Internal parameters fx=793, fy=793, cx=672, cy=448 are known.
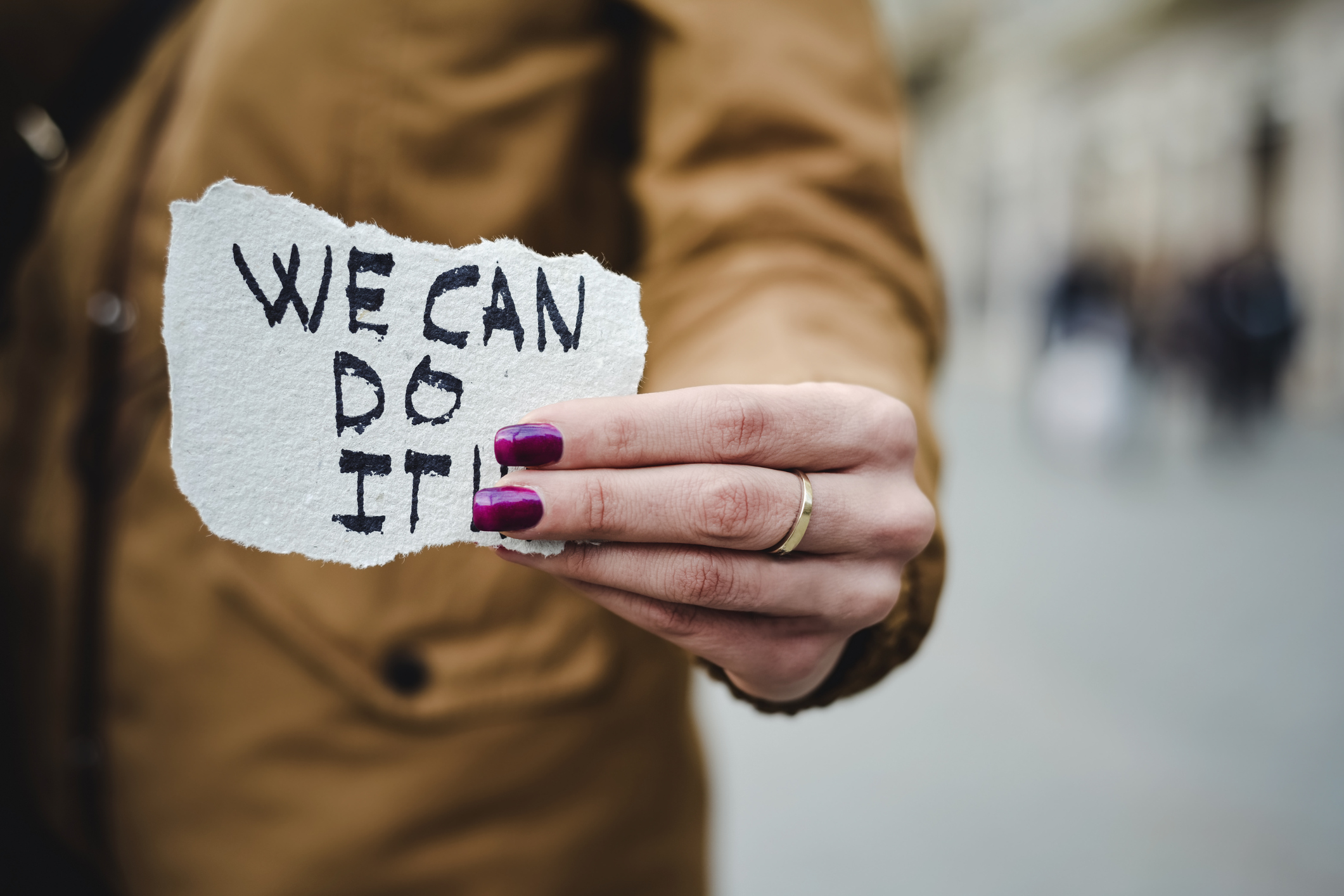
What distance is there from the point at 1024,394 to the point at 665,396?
13.9m

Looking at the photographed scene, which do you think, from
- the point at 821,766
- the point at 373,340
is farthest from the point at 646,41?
the point at 821,766

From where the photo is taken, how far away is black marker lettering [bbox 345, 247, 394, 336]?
639 millimetres

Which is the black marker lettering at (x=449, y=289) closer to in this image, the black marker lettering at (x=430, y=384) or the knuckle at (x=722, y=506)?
the black marker lettering at (x=430, y=384)

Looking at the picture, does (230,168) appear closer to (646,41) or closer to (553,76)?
(553,76)

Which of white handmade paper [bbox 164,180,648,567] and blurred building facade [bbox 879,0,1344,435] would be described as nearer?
white handmade paper [bbox 164,180,648,567]

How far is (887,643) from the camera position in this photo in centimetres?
85

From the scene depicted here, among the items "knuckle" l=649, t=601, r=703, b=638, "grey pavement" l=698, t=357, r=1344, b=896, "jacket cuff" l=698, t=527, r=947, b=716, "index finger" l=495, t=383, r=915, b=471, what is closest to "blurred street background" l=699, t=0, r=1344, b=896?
"grey pavement" l=698, t=357, r=1344, b=896

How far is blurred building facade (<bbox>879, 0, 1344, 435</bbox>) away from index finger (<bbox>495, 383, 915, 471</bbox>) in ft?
27.3

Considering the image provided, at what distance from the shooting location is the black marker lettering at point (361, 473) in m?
0.67

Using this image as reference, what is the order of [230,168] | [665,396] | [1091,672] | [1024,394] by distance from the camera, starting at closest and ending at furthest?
1. [665,396]
2. [230,168]
3. [1091,672]
4. [1024,394]

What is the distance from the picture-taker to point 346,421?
2.16 ft

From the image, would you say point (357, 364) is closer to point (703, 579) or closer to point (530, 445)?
point (530, 445)

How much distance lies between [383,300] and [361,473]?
0.15 m

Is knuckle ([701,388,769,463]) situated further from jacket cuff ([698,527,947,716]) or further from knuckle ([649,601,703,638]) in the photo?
jacket cuff ([698,527,947,716])
